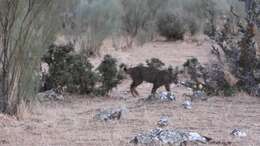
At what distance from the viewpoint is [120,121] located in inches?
380

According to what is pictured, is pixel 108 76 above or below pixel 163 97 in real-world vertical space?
above

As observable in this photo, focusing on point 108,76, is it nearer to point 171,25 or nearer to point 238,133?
point 238,133

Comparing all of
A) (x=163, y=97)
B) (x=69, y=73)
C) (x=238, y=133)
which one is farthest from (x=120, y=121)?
(x=69, y=73)

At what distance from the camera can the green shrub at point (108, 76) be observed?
14094 mm

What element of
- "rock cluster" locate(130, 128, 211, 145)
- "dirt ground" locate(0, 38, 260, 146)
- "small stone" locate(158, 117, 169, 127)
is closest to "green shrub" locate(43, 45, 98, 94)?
"dirt ground" locate(0, 38, 260, 146)

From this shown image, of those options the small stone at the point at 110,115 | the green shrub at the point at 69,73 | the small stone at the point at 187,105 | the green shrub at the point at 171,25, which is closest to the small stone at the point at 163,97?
the small stone at the point at 187,105

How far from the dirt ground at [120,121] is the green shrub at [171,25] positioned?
21.1 metres

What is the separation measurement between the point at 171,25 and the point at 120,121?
82.9ft

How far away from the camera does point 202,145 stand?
25.0ft

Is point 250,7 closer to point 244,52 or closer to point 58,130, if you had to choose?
point 244,52

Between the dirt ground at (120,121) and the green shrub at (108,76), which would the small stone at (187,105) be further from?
the green shrub at (108,76)

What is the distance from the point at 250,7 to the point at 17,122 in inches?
227

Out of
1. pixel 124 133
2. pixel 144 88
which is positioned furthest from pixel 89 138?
pixel 144 88

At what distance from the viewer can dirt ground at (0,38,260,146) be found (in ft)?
26.8
